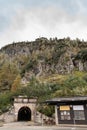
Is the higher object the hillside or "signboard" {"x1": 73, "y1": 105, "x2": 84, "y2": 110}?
the hillside

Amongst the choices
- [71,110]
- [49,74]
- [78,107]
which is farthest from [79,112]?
[49,74]

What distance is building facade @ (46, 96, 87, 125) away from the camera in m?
28.7

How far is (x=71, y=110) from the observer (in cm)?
2933

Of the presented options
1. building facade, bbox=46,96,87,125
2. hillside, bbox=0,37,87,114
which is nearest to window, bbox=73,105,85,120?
building facade, bbox=46,96,87,125

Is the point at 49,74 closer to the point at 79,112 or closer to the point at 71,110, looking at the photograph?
the point at 71,110

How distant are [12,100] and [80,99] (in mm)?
15531

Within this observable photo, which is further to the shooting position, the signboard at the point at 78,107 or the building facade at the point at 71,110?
the signboard at the point at 78,107

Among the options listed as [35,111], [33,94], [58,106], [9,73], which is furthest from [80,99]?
[9,73]

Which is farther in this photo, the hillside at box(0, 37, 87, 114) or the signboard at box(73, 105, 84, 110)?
the hillside at box(0, 37, 87, 114)

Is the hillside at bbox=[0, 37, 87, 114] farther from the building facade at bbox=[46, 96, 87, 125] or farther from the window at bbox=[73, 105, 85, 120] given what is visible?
the window at bbox=[73, 105, 85, 120]

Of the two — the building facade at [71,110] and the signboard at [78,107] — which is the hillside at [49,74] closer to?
the building facade at [71,110]

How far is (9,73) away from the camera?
7038cm

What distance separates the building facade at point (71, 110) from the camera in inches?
1128

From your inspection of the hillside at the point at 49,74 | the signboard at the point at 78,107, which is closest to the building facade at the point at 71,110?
the signboard at the point at 78,107
